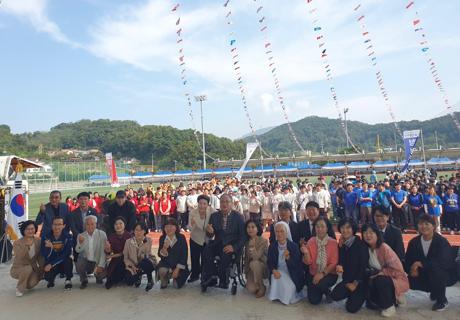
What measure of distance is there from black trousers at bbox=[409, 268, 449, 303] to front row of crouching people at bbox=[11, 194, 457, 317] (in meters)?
0.01

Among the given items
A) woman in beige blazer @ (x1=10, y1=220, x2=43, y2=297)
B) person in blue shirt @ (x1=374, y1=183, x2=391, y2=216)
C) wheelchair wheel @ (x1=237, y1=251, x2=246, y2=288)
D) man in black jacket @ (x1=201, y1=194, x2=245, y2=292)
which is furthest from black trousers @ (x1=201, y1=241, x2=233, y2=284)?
person in blue shirt @ (x1=374, y1=183, x2=391, y2=216)

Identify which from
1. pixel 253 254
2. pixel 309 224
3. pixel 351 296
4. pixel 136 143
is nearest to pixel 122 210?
pixel 253 254

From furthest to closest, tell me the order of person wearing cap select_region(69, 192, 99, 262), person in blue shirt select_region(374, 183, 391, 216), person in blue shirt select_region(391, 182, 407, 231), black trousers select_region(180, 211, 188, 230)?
black trousers select_region(180, 211, 188, 230), person in blue shirt select_region(391, 182, 407, 231), person in blue shirt select_region(374, 183, 391, 216), person wearing cap select_region(69, 192, 99, 262)

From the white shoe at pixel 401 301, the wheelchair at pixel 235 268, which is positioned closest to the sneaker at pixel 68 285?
the wheelchair at pixel 235 268

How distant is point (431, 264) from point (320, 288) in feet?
4.43

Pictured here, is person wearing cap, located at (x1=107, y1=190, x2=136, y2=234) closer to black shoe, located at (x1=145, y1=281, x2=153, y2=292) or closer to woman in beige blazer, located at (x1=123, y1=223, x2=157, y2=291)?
woman in beige blazer, located at (x1=123, y1=223, x2=157, y2=291)

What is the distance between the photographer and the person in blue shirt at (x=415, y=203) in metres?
8.87

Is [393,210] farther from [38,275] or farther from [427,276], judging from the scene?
[38,275]

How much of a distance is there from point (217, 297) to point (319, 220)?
179 cm

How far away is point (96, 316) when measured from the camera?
4.24 m

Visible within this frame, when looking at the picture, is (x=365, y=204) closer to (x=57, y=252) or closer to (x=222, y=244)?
(x=222, y=244)

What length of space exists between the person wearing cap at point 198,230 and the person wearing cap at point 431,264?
115 inches

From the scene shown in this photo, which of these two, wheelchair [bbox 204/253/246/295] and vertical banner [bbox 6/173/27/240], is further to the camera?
vertical banner [bbox 6/173/27/240]

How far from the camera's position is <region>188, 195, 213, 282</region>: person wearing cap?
17.8 ft
